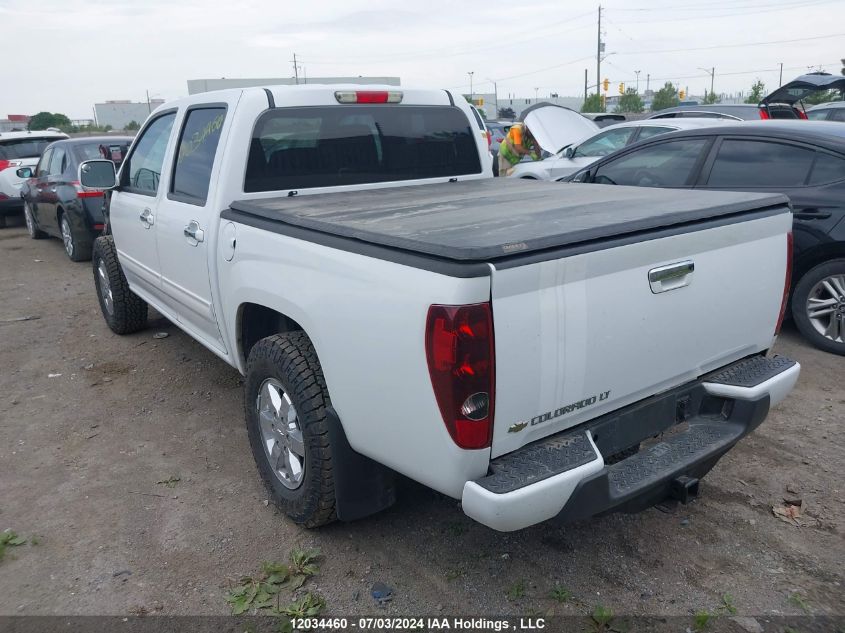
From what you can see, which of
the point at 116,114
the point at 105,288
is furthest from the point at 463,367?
the point at 116,114

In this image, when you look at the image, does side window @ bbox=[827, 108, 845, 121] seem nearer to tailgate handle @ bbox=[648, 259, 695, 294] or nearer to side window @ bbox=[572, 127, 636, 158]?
side window @ bbox=[572, 127, 636, 158]

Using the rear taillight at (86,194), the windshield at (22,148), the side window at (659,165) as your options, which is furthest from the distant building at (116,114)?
the side window at (659,165)

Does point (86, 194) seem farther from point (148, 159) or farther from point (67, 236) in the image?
point (148, 159)

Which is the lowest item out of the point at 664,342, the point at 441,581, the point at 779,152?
the point at 441,581

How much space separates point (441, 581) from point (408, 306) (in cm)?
131

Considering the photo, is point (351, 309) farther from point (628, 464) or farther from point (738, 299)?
point (738, 299)

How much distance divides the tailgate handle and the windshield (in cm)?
1334

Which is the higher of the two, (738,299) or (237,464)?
(738,299)

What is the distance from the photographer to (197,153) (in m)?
4.07

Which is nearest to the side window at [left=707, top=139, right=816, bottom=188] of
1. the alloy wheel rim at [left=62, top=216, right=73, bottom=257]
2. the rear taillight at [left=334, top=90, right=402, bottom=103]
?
the rear taillight at [left=334, top=90, right=402, bottom=103]

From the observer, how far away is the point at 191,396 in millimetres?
4887

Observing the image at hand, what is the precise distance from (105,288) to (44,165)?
18.1ft

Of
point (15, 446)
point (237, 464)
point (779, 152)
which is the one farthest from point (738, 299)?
point (15, 446)

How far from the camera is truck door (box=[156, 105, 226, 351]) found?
3.79 m
